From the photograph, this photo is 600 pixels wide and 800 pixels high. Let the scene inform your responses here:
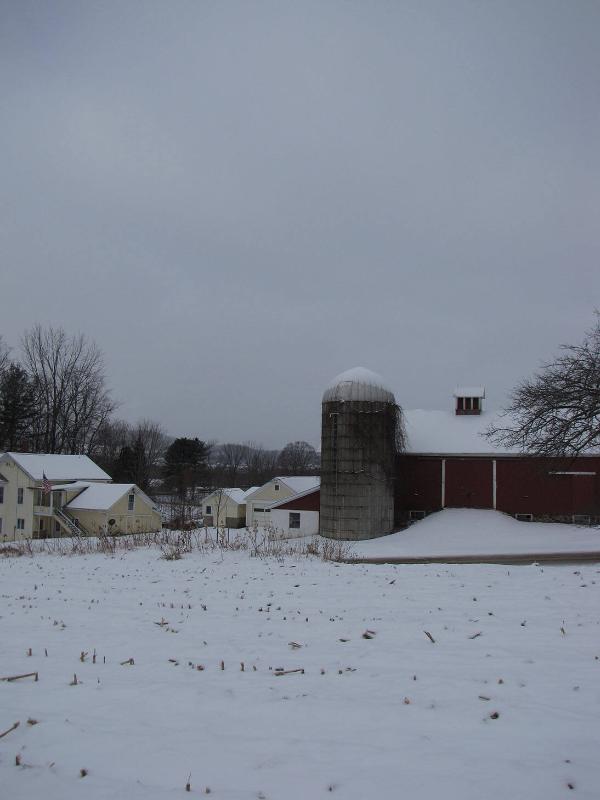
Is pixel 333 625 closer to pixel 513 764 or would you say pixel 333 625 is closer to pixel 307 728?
pixel 307 728

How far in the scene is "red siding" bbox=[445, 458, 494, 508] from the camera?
27984mm

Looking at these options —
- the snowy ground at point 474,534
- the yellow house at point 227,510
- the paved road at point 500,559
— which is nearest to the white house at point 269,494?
the yellow house at point 227,510

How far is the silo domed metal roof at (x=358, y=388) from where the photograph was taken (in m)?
25.5

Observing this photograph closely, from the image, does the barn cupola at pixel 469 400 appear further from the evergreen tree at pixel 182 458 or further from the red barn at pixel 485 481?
the evergreen tree at pixel 182 458

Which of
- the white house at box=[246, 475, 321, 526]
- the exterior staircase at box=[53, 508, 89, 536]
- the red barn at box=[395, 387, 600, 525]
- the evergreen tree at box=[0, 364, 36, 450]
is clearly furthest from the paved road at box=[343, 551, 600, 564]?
the evergreen tree at box=[0, 364, 36, 450]

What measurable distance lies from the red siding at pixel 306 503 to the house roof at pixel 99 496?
47.8ft

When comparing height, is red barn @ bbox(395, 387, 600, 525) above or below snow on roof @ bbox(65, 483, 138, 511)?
above

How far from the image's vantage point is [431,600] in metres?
9.10

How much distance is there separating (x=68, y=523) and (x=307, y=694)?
120 ft

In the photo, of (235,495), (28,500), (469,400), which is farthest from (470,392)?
(28,500)

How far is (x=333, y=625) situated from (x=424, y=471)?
21.6m

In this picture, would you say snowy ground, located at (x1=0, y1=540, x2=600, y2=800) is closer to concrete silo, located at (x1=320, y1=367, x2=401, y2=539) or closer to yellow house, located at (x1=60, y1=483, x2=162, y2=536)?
concrete silo, located at (x1=320, y1=367, x2=401, y2=539)

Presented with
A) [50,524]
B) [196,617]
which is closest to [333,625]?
[196,617]

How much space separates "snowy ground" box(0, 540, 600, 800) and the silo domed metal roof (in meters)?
15.7
